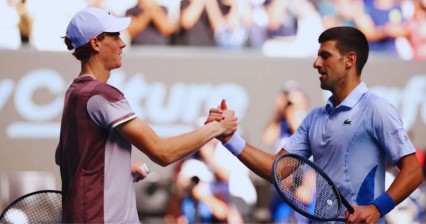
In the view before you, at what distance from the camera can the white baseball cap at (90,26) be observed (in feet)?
14.9

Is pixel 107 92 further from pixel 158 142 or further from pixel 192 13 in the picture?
pixel 192 13

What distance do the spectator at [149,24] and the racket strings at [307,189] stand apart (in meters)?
6.44

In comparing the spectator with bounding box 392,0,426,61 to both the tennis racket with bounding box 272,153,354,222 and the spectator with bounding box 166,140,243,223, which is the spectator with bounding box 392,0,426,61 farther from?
the tennis racket with bounding box 272,153,354,222

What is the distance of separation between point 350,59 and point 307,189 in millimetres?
650

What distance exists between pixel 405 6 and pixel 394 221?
2424 millimetres

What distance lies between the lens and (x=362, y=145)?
493 centimetres

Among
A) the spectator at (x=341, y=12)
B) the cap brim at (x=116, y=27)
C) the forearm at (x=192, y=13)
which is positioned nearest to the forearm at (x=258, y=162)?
the cap brim at (x=116, y=27)

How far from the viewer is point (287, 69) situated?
38.1ft

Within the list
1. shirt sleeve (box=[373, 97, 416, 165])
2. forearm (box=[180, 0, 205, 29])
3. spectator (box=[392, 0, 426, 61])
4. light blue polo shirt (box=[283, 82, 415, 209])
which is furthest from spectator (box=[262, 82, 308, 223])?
shirt sleeve (box=[373, 97, 416, 165])

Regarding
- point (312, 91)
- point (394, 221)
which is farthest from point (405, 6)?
point (394, 221)

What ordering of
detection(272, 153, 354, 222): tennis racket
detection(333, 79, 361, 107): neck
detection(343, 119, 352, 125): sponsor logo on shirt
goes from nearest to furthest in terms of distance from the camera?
1. detection(272, 153, 354, 222): tennis racket
2. detection(343, 119, 352, 125): sponsor logo on shirt
3. detection(333, 79, 361, 107): neck

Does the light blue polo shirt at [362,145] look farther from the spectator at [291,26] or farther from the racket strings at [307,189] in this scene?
the spectator at [291,26]

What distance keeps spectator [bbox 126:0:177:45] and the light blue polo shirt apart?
635cm

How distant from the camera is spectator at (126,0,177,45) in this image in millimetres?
11266
